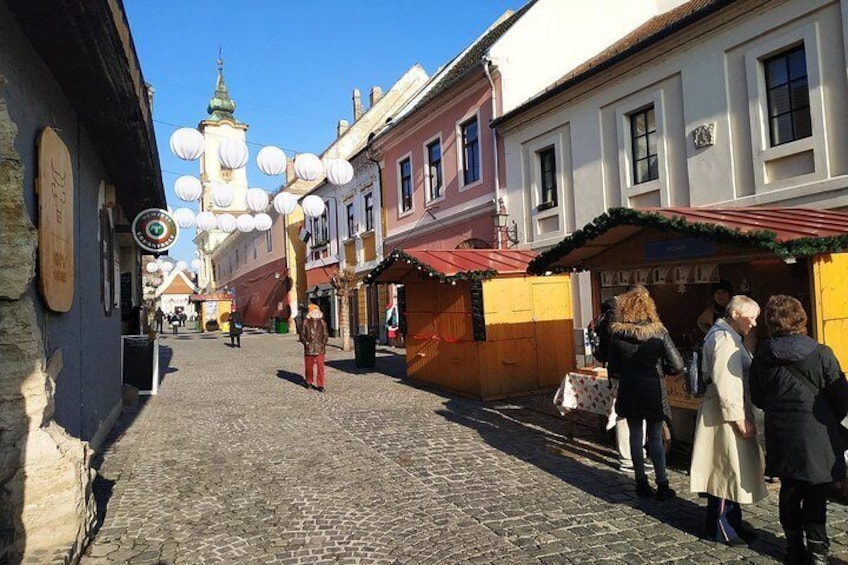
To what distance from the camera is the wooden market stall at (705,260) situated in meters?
5.21

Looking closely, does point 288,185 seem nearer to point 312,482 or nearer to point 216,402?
point 216,402

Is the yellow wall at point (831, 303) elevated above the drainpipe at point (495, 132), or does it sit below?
below

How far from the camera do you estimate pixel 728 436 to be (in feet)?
13.1

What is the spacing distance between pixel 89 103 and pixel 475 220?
37.3 ft

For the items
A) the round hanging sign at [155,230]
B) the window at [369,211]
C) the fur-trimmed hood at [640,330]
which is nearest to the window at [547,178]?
the round hanging sign at [155,230]

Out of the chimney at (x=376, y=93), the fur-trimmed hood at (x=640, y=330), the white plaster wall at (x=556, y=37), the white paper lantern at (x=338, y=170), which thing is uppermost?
the chimney at (x=376, y=93)

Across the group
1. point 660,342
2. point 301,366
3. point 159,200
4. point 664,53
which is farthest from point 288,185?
point 660,342

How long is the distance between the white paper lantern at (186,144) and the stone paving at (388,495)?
5.13 metres

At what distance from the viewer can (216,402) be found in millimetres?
10586

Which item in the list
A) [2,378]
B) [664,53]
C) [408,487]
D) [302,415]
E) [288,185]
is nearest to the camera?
[2,378]

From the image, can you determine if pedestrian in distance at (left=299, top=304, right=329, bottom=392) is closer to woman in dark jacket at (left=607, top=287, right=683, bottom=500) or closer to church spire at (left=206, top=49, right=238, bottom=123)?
woman in dark jacket at (left=607, top=287, right=683, bottom=500)

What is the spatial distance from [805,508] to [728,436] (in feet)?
1.88

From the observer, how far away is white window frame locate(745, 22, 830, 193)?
813 cm

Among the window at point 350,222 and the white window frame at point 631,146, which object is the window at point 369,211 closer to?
the window at point 350,222
